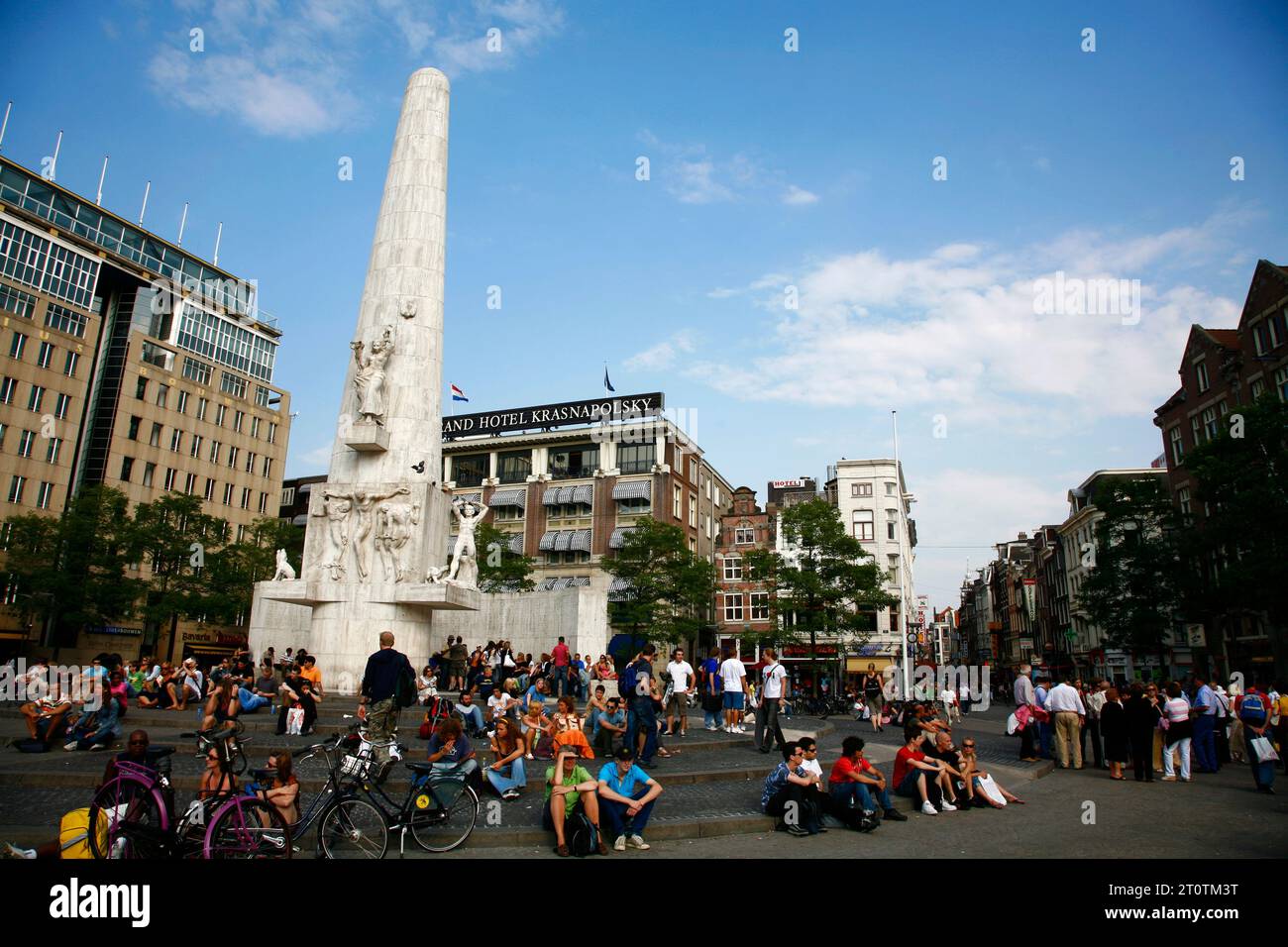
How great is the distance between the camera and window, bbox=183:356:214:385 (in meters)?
60.6

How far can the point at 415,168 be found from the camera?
24.7 meters

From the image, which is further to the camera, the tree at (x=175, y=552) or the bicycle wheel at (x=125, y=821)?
the tree at (x=175, y=552)

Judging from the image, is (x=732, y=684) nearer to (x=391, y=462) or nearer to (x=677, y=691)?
(x=677, y=691)

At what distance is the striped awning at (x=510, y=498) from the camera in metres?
61.8

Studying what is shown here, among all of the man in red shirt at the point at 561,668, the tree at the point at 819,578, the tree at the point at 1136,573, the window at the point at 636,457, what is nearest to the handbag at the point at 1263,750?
the man in red shirt at the point at 561,668

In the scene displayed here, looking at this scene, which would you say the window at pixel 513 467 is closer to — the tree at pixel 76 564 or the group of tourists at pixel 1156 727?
the tree at pixel 76 564

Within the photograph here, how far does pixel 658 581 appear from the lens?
5081 centimetres

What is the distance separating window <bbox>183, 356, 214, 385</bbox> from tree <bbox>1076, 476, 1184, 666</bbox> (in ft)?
197

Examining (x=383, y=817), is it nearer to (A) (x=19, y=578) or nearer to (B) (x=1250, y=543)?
(B) (x=1250, y=543)

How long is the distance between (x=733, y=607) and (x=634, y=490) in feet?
44.7

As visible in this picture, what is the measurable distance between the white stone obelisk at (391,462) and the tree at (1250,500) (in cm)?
2831

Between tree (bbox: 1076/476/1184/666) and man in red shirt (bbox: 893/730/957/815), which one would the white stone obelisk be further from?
tree (bbox: 1076/476/1184/666)

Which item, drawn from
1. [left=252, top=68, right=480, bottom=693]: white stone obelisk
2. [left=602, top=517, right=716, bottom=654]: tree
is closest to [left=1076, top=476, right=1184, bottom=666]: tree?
[left=602, top=517, right=716, bottom=654]: tree
